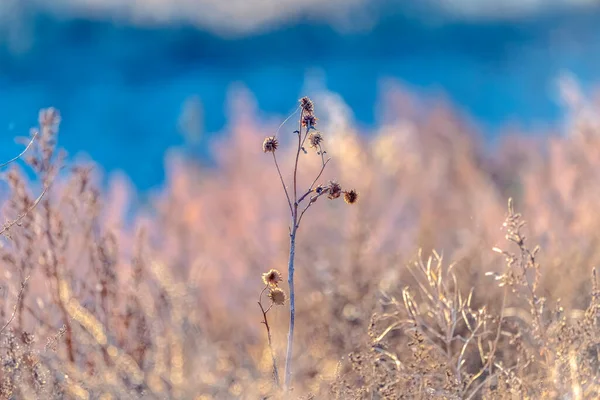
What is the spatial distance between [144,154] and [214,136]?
5695 mm

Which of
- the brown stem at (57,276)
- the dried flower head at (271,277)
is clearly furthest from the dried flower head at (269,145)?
the brown stem at (57,276)

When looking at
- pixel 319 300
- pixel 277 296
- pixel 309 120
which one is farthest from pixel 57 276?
pixel 319 300

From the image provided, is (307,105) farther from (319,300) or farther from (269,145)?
(319,300)

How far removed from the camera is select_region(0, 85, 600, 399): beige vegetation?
149 inches

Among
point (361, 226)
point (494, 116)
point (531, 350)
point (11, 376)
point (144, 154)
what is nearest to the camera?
point (11, 376)

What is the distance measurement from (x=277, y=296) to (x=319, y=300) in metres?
3.18

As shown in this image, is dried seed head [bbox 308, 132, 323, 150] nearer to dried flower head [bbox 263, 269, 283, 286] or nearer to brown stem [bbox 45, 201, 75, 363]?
dried flower head [bbox 263, 269, 283, 286]

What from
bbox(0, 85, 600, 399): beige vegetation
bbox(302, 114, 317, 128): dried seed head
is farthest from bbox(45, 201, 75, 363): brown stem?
bbox(302, 114, 317, 128): dried seed head

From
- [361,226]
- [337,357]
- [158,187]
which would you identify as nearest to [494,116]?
[158,187]

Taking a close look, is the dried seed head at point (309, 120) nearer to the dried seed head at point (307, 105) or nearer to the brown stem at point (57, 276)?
the dried seed head at point (307, 105)

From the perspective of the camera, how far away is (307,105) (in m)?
3.47

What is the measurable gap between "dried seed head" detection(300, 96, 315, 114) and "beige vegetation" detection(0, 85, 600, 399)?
2.05 ft

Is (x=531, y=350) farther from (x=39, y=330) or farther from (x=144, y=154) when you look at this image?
(x=144, y=154)

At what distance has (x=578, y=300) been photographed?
223 inches
